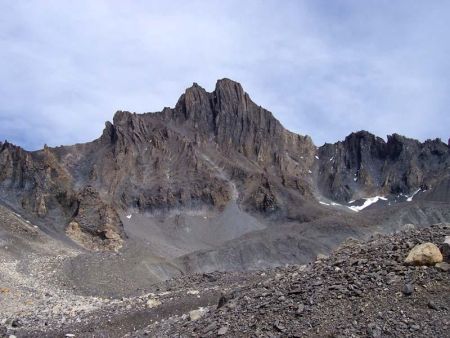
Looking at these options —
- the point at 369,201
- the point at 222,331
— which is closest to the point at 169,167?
the point at 369,201

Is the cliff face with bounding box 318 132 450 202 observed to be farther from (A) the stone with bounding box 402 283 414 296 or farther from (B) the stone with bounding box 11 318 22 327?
(A) the stone with bounding box 402 283 414 296

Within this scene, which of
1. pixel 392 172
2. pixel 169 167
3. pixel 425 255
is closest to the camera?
pixel 425 255

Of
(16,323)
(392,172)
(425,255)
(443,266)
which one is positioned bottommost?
(16,323)

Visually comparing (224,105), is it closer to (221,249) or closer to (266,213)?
(266,213)

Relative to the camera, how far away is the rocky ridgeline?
47.7 ft

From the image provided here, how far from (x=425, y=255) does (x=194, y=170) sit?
427ft

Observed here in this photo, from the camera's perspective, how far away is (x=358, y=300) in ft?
51.1

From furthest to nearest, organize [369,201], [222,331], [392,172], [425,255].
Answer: [392,172] → [369,201] → [222,331] → [425,255]

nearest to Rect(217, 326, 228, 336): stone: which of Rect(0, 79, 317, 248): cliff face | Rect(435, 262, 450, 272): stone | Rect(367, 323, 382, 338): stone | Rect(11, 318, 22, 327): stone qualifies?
Rect(367, 323, 382, 338): stone

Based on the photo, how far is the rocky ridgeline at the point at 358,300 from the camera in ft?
47.7

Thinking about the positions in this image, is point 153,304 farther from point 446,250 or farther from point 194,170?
point 194,170

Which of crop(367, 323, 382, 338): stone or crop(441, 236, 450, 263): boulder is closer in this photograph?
crop(367, 323, 382, 338): stone

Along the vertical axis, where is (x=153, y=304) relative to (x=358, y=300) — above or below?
below

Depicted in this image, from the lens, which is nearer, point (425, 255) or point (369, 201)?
point (425, 255)
